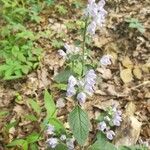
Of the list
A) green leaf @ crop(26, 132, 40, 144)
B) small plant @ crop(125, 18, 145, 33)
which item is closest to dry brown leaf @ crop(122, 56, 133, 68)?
small plant @ crop(125, 18, 145, 33)

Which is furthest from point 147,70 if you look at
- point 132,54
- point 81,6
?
point 81,6

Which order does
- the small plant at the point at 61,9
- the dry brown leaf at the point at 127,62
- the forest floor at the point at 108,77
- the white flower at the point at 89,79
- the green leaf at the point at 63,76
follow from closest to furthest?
the white flower at the point at 89,79
the green leaf at the point at 63,76
the forest floor at the point at 108,77
the dry brown leaf at the point at 127,62
the small plant at the point at 61,9

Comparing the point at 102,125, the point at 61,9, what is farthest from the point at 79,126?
the point at 61,9

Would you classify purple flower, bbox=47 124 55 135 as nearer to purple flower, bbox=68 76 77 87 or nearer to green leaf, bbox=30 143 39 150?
green leaf, bbox=30 143 39 150

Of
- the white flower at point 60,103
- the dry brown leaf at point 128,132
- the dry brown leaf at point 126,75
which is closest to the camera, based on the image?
the dry brown leaf at point 128,132

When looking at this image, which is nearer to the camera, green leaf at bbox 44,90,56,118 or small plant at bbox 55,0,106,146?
small plant at bbox 55,0,106,146

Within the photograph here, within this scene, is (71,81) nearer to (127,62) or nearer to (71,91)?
(71,91)

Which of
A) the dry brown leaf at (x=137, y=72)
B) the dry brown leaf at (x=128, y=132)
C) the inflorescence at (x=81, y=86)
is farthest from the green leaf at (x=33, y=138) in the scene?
the dry brown leaf at (x=137, y=72)

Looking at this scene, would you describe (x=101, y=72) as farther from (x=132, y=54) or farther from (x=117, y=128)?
(x=117, y=128)

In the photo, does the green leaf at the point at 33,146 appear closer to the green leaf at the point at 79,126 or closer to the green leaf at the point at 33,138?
the green leaf at the point at 33,138
